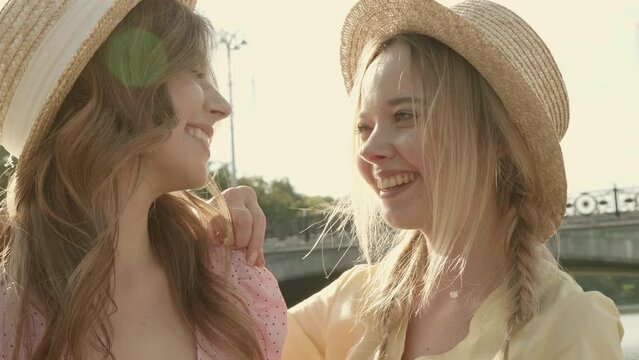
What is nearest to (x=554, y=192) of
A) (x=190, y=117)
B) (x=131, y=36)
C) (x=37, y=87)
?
(x=190, y=117)

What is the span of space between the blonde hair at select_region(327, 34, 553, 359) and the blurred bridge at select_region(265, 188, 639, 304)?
15746 mm

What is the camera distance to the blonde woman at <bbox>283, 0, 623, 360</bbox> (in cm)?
294

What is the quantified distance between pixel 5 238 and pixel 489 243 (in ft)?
4.36

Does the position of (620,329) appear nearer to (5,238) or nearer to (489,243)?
(489,243)

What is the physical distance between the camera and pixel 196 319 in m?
2.84

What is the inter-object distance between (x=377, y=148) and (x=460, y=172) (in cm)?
24

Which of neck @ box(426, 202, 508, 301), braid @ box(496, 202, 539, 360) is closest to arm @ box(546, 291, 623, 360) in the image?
braid @ box(496, 202, 539, 360)

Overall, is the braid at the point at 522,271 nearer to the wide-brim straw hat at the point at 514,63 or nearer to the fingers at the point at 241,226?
the wide-brim straw hat at the point at 514,63

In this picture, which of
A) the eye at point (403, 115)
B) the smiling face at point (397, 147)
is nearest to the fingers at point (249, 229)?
the smiling face at point (397, 147)

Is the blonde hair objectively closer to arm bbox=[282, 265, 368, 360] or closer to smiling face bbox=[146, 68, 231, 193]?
arm bbox=[282, 265, 368, 360]

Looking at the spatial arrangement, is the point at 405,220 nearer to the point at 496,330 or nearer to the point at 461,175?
the point at 461,175

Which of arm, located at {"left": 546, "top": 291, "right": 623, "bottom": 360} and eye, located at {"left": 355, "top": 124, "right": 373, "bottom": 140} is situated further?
eye, located at {"left": 355, "top": 124, "right": 373, "bottom": 140}

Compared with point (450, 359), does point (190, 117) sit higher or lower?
higher

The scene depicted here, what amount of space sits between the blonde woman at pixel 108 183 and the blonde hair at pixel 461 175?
0.47 meters
